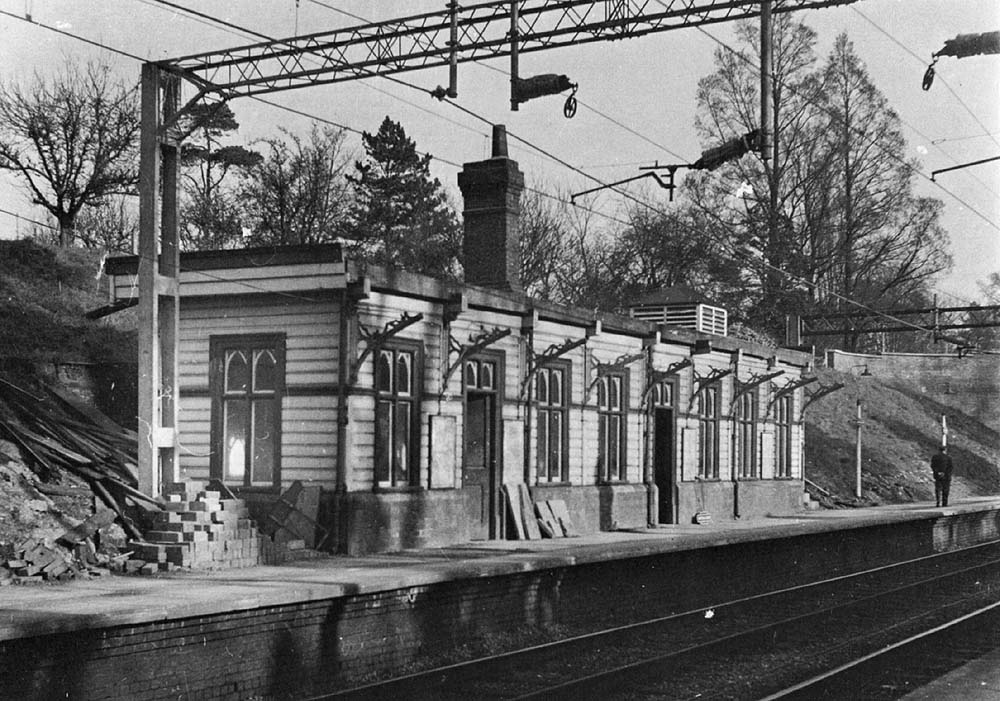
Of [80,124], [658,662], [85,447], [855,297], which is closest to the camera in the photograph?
[658,662]

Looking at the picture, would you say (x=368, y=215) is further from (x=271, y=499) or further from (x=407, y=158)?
(x=271, y=499)

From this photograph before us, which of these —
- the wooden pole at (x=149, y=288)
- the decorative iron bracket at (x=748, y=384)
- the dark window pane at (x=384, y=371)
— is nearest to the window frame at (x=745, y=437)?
the decorative iron bracket at (x=748, y=384)

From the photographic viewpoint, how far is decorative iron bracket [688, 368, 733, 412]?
A: 25636mm

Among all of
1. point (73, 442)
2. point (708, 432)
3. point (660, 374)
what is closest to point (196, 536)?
point (73, 442)

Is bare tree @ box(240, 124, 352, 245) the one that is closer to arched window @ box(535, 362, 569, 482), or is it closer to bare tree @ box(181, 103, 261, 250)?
bare tree @ box(181, 103, 261, 250)

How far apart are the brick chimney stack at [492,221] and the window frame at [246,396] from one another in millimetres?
5429

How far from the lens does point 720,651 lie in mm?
14727

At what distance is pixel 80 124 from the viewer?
1398 inches

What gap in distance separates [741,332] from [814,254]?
14.1 feet

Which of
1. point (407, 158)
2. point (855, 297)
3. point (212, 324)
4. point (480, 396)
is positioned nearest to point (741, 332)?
point (855, 297)

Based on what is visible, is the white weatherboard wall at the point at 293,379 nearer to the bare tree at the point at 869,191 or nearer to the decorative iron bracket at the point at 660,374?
the decorative iron bracket at the point at 660,374

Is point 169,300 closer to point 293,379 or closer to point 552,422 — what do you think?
point 293,379

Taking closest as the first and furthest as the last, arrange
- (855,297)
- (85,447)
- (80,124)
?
(85,447), (80,124), (855,297)

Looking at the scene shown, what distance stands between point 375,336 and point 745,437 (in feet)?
45.7
